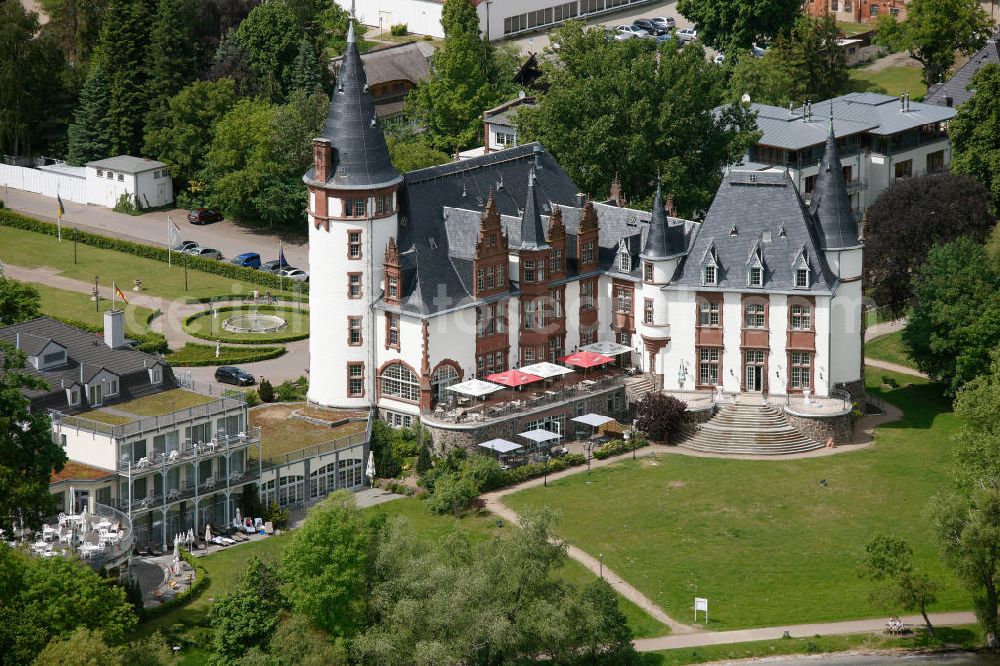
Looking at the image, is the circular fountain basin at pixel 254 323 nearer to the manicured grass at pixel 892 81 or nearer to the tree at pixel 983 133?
the tree at pixel 983 133

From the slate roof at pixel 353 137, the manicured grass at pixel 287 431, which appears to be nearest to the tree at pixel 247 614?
the manicured grass at pixel 287 431

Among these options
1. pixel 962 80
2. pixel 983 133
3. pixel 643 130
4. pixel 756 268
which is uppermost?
pixel 962 80

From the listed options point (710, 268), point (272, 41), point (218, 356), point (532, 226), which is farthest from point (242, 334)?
point (272, 41)

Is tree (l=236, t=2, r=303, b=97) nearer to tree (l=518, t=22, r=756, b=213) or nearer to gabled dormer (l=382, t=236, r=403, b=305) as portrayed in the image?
tree (l=518, t=22, r=756, b=213)

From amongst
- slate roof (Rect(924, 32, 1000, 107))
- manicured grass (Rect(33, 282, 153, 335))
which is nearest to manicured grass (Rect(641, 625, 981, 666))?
manicured grass (Rect(33, 282, 153, 335))

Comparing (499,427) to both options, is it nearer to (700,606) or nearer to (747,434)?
(747,434)
